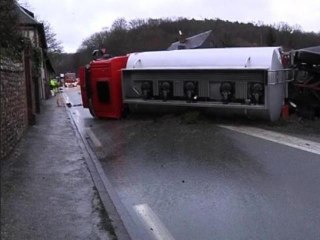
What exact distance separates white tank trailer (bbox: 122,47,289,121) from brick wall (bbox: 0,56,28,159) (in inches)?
155

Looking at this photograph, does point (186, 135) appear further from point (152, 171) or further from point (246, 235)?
point (246, 235)

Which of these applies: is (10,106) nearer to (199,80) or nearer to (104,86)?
(199,80)

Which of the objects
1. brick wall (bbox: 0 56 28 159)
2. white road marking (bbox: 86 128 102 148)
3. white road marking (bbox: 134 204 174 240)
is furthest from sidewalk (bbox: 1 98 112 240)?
white road marking (bbox: 86 128 102 148)

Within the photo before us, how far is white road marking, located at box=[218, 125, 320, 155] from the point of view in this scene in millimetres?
10742

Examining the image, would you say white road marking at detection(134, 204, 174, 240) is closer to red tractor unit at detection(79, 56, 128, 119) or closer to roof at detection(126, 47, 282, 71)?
roof at detection(126, 47, 282, 71)

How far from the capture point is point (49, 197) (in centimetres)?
749

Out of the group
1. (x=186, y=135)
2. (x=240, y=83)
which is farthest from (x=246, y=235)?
(x=240, y=83)

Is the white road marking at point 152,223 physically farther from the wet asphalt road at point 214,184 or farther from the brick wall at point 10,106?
the brick wall at point 10,106

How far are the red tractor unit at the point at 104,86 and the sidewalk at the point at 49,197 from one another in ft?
17.4

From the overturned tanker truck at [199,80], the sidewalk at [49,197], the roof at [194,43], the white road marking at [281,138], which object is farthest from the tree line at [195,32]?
the sidewalk at [49,197]

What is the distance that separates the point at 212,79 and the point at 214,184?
7029mm

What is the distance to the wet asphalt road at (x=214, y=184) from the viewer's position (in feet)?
20.1

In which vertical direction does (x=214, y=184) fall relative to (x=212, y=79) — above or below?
below

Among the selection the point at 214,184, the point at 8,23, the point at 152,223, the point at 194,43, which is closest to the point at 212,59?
the point at 194,43
